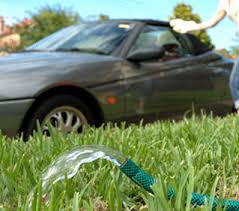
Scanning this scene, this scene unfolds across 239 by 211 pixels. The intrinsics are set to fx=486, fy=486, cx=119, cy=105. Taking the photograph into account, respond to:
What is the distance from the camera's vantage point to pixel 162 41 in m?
5.89

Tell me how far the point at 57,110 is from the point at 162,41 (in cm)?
192

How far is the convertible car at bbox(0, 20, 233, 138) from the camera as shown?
173 inches

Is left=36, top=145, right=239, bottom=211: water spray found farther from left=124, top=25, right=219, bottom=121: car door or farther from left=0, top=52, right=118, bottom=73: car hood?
left=124, top=25, right=219, bottom=121: car door

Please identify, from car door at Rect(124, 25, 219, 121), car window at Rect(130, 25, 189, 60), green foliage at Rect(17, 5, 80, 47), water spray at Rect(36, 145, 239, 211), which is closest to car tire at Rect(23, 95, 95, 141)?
car door at Rect(124, 25, 219, 121)

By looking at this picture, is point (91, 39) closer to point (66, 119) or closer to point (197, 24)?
point (66, 119)

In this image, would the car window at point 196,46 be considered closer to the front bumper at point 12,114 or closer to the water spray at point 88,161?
the front bumper at point 12,114

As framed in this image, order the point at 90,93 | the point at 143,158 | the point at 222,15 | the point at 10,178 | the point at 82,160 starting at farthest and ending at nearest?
the point at 90,93 < the point at 222,15 < the point at 143,158 < the point at 10,178 < the point at 82,160

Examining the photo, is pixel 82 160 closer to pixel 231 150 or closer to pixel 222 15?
pixel 231 150

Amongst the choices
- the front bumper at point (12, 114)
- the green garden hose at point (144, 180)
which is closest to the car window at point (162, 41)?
the front bumper at point (12, 114)

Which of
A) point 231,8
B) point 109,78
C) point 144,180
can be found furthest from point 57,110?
point 144,180

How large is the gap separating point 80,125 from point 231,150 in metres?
2.58

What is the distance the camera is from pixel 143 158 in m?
2.22

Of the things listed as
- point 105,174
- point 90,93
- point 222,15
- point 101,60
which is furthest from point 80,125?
point 105,174

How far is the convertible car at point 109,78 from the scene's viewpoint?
4.40 meters
